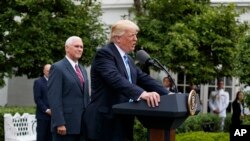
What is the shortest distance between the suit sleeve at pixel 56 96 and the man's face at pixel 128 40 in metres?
1.63

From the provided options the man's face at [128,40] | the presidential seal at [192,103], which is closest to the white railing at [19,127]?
the man's face at [128,40]

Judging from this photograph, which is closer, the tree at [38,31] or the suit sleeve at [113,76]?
the suit sleeve at [113,76]

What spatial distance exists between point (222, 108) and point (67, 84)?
398 inches

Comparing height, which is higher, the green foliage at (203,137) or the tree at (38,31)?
the tree at (38,31)

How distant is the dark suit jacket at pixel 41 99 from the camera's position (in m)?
8.21

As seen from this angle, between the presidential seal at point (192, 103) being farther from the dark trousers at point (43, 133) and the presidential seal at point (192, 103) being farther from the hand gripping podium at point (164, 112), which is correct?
the dark trousers at point (43, 133)

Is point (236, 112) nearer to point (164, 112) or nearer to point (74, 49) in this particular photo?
point (74, 49)

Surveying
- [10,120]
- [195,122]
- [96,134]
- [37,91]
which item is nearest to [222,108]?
[195,122]

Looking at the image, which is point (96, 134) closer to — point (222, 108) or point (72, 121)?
point (72, 121)

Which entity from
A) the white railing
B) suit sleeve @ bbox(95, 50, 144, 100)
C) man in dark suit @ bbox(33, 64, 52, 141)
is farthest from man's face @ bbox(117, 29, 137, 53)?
the white railing

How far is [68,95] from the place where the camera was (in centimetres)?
611

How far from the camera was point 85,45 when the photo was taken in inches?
586

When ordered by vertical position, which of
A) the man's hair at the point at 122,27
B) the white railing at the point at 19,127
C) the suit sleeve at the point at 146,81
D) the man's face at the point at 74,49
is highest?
the man's hair at the point at 122,27

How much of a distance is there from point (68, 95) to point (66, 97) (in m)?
0.03
